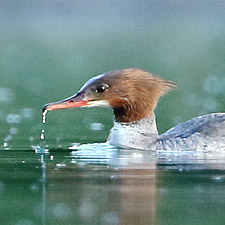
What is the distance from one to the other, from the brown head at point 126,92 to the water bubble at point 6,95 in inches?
195

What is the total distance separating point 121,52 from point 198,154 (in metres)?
18.4

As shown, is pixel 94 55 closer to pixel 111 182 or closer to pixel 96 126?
pixel 96 126

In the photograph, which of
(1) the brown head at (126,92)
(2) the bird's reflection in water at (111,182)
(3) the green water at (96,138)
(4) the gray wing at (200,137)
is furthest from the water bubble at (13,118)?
(4) the gray wing at (200,137)

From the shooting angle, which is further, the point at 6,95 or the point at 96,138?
the point at 6,95

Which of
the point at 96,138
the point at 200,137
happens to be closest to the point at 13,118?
the point at 96,138

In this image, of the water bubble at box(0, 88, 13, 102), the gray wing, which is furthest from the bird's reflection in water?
the water bubble at box(0, 88, 13, 102)

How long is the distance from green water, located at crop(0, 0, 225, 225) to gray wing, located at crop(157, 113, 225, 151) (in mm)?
390

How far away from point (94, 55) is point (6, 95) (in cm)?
1075

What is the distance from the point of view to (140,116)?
16.0 metres

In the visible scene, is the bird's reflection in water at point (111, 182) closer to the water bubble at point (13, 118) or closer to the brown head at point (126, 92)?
the brown head at point (126, 92)

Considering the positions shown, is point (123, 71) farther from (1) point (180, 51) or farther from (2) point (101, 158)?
(1) point (180, 51)

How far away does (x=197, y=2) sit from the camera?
5047cm

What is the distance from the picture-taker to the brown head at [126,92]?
1552 cm

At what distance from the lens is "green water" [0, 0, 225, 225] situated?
1148 cm
